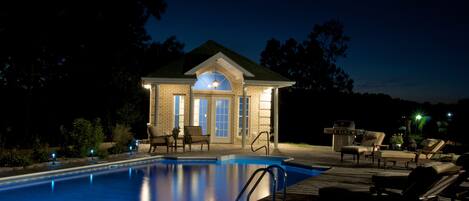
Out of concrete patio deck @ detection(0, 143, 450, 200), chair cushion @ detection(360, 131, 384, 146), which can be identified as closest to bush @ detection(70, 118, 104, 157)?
concrete patio deck @ detection(0, 143, 450, 200)

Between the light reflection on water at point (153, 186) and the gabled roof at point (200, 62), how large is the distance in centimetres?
492

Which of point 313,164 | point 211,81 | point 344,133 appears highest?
point 211,81

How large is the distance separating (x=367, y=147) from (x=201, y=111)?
7.82 m

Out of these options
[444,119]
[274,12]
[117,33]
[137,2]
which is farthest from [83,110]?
[444,119]

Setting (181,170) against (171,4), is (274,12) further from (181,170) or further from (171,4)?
(181,170)

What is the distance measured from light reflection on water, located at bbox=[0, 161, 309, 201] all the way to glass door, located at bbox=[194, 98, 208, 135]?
578cm

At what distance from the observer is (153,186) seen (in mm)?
12008

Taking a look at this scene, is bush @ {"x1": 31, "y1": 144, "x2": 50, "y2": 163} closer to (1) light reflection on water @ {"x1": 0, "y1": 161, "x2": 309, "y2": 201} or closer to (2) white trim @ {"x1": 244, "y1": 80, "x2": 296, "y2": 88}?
(1) light reflection on water @ {"x1": 0, "y1": 161, "x2": 309, "y2": 201}

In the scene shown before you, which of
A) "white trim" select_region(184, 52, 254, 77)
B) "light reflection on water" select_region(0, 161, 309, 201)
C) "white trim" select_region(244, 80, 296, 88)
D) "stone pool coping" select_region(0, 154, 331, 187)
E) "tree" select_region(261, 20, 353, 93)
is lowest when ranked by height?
"light reflection on water" select_region(0, 161, 309, 201)

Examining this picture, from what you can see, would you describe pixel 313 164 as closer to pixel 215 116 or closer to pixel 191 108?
pixel 191 108

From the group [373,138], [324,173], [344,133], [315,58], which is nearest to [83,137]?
[324,173]

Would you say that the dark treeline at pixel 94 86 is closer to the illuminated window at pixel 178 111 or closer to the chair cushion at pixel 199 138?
the illuminated window at pixel 178 111

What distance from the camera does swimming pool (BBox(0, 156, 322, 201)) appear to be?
1074cm

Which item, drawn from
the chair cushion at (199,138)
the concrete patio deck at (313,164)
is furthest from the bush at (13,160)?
the chair cushion at (199,138)
